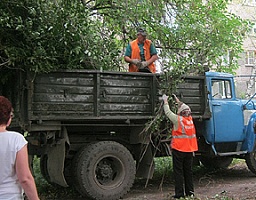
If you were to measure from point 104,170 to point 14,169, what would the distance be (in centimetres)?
418

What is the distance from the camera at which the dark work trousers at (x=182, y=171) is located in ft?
22.9

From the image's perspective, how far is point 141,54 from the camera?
8.26 metres

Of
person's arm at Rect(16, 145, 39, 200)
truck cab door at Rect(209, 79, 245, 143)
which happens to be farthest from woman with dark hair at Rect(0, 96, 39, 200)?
truck cab door at Rect(209, 79, 245, 143)

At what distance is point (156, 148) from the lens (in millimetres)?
7906

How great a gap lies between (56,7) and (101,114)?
6.20ft

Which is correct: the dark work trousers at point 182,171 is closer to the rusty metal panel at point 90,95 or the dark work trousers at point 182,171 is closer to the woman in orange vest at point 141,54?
the rusty metal panel at point 90,95

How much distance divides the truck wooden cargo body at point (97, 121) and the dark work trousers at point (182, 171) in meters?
0.79

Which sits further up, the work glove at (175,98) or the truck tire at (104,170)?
the work glove at (175,98)

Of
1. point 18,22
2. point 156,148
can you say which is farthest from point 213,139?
point 18,22

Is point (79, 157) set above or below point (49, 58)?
below

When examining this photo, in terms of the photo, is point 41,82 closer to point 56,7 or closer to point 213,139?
point 56,7

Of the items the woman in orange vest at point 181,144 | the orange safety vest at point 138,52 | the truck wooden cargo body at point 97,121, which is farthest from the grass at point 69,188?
the orange safety vest at point 138,52

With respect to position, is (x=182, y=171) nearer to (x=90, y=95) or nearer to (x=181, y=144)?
(x=181, y=144)

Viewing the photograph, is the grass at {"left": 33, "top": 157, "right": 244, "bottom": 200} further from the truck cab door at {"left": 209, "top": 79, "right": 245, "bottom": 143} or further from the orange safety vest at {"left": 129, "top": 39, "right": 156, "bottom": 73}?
the orange safety vest at {"left": 129, "top": 39, "right": 156, "bottom": 73}
